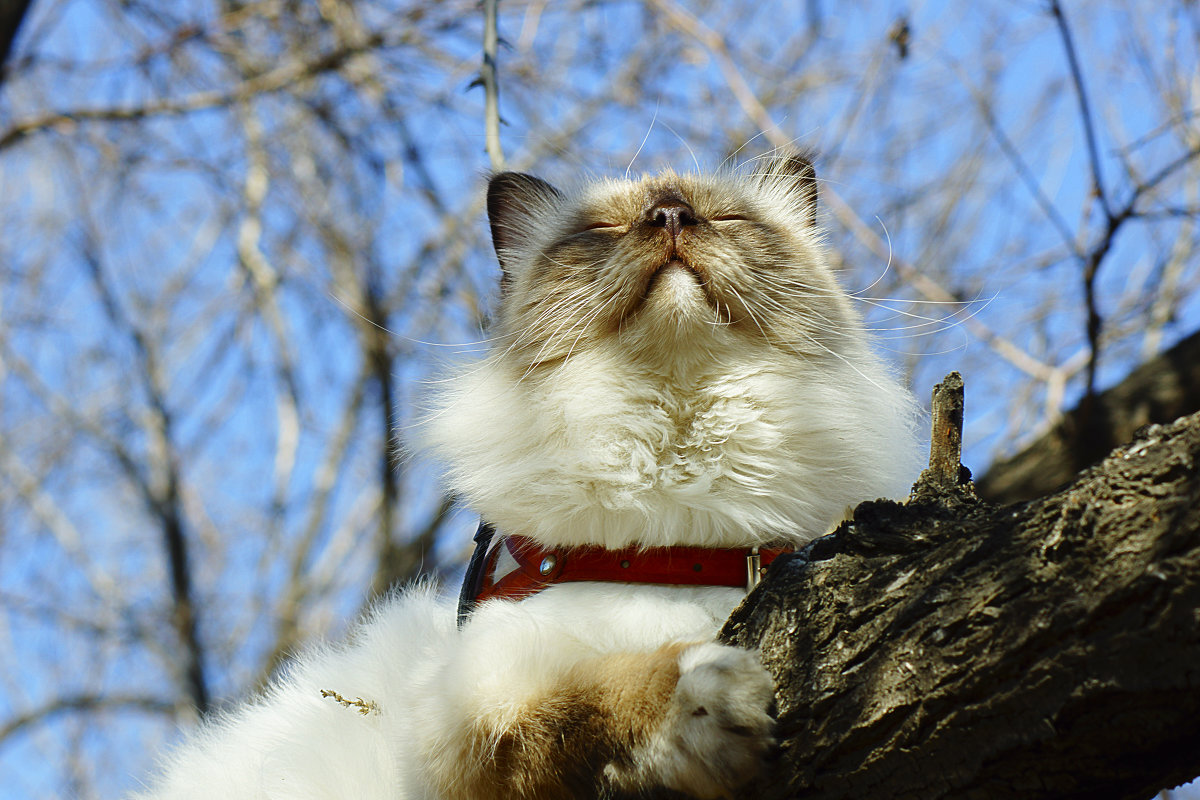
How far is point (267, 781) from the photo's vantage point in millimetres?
2002

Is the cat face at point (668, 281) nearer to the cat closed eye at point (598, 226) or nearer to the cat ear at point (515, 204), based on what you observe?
the cat closed eye at point (598, 226)

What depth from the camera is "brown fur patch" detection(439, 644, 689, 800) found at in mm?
1375

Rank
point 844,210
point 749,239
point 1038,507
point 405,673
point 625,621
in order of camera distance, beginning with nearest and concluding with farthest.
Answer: point 1038,507 < point 625,621 < point 405,673 < point 749,239 < point 844,210

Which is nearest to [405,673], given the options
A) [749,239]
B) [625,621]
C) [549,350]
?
[625,621]

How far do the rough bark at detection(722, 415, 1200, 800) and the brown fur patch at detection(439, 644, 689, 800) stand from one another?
19 cm

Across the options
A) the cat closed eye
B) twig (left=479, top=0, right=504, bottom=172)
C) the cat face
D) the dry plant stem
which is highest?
twig (left=479, top=0, right=504, bottom=172)

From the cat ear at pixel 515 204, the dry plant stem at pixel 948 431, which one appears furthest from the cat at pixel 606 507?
the dry plant stem at pixel 948 431

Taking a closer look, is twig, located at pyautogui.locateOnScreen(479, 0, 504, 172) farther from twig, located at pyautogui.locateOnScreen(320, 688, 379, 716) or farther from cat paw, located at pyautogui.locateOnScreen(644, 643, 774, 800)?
cat paw, located at pyautogui.locateOnScreen(644, 643, 774, 800)

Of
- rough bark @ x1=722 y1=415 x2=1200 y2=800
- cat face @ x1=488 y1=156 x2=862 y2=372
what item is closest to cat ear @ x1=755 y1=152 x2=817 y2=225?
cat face @ x1=488 y1=156 x2=862 y2=372

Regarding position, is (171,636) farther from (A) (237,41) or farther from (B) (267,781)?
(B) (267,781)

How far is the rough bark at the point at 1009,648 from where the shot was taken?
3.26ft

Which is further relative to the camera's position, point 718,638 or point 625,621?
point 625,621

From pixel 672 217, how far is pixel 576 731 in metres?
1.24

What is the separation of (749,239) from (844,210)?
1690 mm
